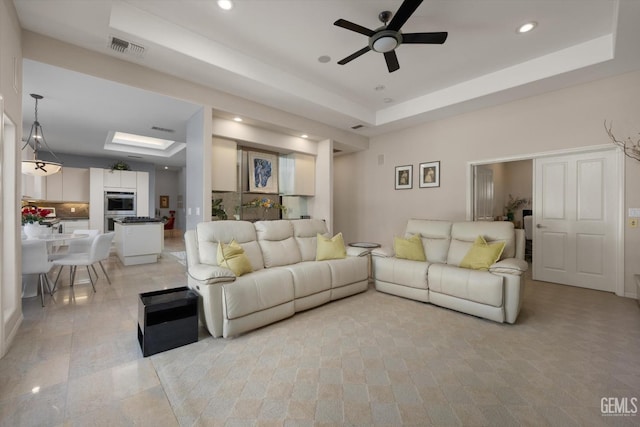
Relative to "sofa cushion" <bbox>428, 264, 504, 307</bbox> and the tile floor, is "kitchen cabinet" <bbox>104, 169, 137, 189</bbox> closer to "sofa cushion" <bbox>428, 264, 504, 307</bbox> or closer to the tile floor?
the tile floor

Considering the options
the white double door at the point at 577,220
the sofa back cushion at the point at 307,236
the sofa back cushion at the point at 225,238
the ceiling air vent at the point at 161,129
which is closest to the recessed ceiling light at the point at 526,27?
the white double door at the point at 577,220

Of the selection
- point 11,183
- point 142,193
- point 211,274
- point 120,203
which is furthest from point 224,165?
point 120,203

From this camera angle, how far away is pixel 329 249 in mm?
3756

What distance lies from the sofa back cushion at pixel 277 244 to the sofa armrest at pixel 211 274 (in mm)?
821

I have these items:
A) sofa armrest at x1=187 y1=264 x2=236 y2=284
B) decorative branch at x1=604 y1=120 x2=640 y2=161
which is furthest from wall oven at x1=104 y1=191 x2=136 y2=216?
decorative branch at x1=604 y1=120 x2=640 y2=161

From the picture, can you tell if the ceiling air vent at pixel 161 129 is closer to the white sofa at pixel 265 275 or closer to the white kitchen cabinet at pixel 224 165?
the white kitchen cabinet at pixel 224 165

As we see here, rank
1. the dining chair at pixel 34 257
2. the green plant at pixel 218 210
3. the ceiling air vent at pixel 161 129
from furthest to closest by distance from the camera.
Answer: the ceiling air vent at pixel 161 129
the green plant at pixel 218 210
the dining chair at pixel 34 257

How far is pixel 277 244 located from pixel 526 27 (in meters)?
3.73

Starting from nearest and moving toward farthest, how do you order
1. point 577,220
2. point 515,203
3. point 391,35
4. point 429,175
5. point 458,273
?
point 391,35 < point 458,273 < point 577,220 < point 429,175 < point 515,203

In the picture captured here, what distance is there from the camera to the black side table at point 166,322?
88.3 inches

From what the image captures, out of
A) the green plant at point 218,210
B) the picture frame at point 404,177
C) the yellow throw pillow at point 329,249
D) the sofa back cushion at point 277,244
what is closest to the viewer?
the sofa back cushion at point 277,244

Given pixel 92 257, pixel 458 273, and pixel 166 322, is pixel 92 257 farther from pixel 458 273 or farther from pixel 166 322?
pixel 458 273

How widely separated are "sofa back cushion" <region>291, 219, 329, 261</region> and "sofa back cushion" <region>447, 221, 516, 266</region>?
1803 mm

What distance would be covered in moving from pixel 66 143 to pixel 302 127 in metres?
5.67
